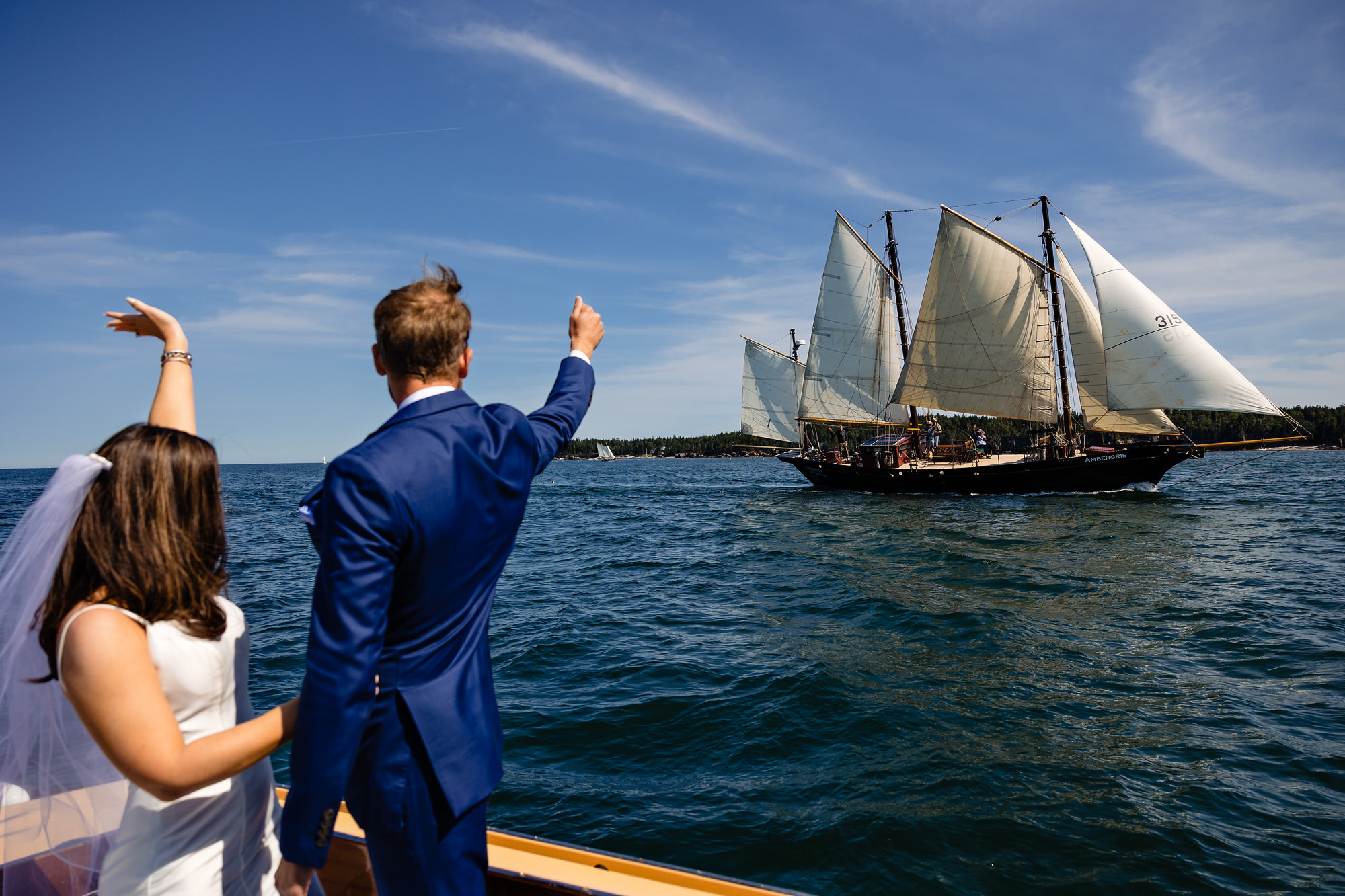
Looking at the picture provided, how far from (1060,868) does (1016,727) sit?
2.17 metres

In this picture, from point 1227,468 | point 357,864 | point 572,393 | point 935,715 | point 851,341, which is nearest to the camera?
point 572,393

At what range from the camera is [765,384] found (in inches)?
2418

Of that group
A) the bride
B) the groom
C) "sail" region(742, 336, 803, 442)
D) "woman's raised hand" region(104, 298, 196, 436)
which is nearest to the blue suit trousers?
the groom

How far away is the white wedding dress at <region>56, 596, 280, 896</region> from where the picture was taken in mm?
1742

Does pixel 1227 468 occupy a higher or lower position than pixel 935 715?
lower

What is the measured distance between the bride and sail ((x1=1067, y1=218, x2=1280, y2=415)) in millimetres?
39278

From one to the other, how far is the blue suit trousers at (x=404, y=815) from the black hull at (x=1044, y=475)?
130 feet

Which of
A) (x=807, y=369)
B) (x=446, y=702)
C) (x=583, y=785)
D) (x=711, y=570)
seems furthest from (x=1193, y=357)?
(x=446, y=702)

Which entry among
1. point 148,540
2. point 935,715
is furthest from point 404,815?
point 935,715

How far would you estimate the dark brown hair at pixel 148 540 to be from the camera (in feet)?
5.39

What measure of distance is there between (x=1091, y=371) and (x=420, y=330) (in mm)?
41688

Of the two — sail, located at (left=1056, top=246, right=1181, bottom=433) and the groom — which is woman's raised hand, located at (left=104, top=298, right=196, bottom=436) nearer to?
the groom

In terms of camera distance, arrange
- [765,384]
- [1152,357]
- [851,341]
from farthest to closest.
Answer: [765,384]
[851,341]
[1152,357]

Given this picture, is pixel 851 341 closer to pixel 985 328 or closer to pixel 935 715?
pixel 985 328
